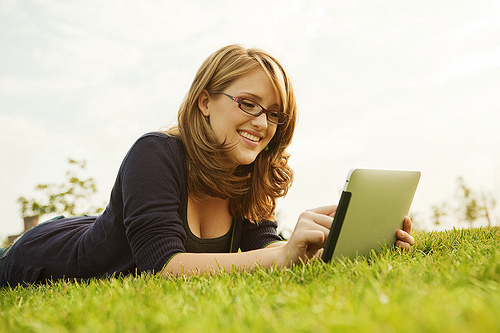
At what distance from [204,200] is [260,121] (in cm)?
81

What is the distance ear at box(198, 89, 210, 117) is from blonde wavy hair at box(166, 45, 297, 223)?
0.03 metres

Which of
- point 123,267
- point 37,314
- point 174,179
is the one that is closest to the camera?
point 37,314

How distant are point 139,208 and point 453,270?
6.04ft

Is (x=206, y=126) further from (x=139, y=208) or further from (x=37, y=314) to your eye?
(x=37, y=314)

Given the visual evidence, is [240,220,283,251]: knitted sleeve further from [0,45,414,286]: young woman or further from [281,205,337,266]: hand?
[281,205,337,266]: hand

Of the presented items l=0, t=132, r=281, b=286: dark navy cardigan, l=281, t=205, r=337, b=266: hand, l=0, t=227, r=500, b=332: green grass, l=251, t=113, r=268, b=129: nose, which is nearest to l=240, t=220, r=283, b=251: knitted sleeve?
l=0, t=132, r=281, b=286: dark navy cardigan

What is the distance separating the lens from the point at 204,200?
3.58 meters

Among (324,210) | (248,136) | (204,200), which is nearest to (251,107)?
(248,136)

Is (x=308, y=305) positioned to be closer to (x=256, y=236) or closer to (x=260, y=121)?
(x=260, y=121)

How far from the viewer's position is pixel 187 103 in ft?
11.5

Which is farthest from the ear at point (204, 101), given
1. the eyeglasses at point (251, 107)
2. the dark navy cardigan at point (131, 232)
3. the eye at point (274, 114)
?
the eye at point (274, 114)

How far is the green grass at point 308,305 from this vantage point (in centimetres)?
108

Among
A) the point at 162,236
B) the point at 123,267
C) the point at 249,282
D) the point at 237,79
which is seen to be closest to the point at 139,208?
the point at 162,236

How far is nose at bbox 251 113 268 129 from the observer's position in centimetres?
335
